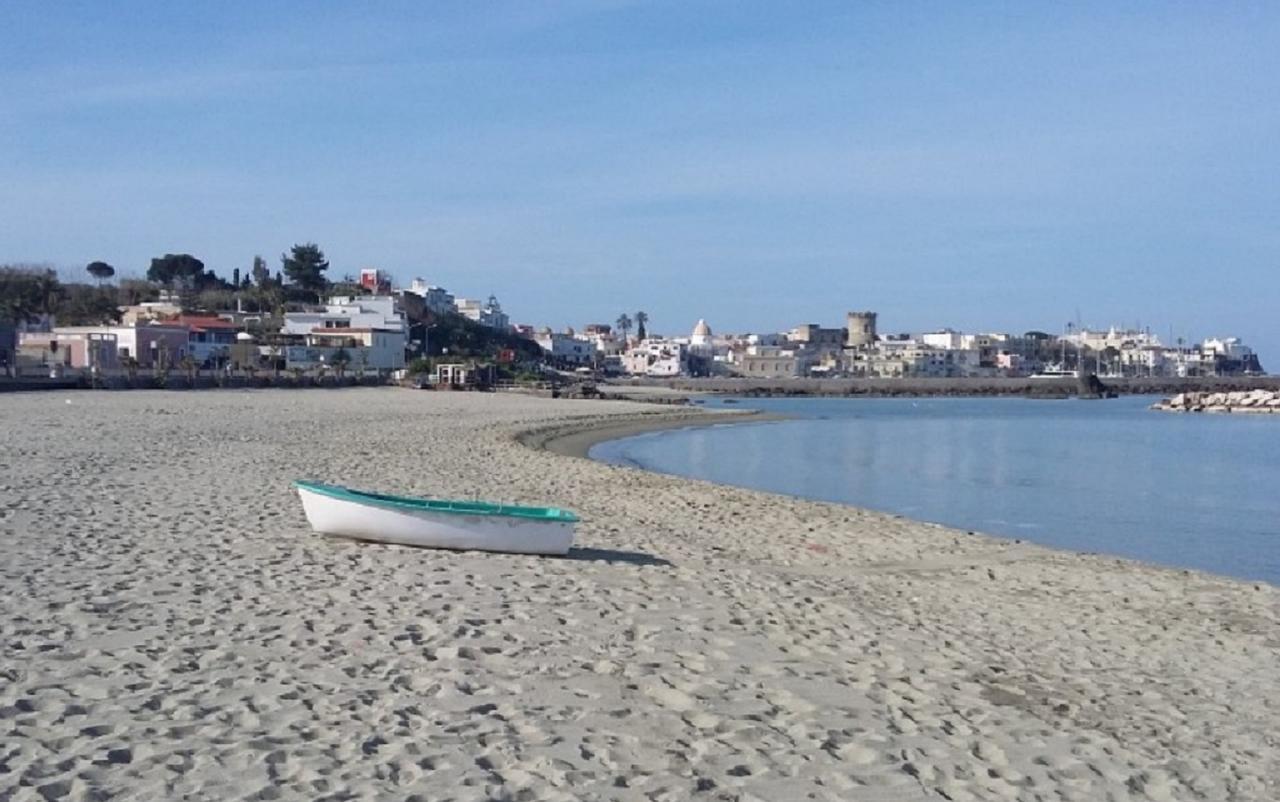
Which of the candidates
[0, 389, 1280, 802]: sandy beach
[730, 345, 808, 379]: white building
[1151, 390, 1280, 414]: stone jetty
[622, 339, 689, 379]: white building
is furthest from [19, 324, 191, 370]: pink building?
[730, 345, 808, 379]: white building

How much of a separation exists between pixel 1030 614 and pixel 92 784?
348 inches

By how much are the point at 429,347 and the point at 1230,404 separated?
210 ft

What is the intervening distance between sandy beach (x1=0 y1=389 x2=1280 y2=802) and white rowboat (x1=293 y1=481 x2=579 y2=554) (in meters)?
0.17

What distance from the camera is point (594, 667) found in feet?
23.8

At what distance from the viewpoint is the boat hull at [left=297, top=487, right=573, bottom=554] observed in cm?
1099

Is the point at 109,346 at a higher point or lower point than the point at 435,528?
higher

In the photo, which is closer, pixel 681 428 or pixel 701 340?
pixel 681 428

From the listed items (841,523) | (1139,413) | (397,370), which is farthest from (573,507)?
(1139,413)

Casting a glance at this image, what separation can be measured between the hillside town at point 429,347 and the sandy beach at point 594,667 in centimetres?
4627

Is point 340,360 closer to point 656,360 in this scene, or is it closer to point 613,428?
point 613,428

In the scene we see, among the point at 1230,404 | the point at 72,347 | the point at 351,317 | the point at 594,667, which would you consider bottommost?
the point at 1230,404

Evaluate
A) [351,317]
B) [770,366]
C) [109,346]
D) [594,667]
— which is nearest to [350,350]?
[351,317]

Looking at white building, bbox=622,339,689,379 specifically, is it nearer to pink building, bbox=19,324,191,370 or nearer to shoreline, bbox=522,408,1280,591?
shoreline, bbox=522,408,1280,591

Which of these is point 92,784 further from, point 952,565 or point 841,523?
point 841,523
